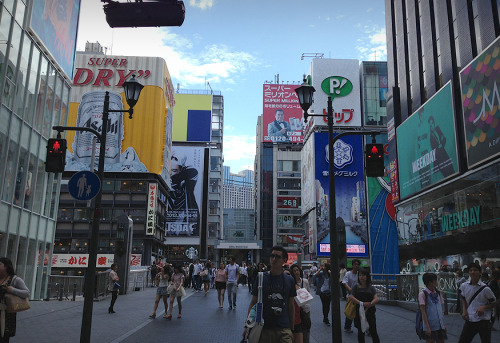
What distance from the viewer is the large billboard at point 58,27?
22.3 m

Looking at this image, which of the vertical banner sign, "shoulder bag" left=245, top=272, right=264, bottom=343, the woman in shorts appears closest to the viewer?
"shoulder bag" left=245, top=272, right=264, bottom=343

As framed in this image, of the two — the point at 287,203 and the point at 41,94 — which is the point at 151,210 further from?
the point at 41,94

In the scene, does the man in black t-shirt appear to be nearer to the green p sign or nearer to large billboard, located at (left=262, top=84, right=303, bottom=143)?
the green p sign

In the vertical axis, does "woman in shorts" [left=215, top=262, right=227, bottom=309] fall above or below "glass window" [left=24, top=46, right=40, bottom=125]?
below

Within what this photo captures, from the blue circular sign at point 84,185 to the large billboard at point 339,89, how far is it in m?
64.4

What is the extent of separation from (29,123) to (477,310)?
20899mm

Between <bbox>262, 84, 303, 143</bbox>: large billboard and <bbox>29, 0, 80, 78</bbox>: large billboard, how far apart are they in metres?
79.7

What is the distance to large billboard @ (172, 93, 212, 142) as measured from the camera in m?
96.1

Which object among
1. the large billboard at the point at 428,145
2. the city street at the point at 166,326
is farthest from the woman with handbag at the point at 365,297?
the large billboard at the point at 428,145

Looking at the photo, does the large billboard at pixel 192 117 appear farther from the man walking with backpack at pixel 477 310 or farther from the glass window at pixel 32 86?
the man walking with backpack at pixel 477 310

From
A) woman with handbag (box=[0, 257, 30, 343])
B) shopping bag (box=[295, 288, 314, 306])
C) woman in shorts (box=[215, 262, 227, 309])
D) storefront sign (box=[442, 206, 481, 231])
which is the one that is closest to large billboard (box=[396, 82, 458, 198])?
storefront sign (box=[442, 206, 481, 231])

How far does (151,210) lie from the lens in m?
68.4

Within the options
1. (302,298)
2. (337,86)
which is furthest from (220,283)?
(337,86)

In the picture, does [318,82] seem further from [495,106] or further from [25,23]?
[25,23]
